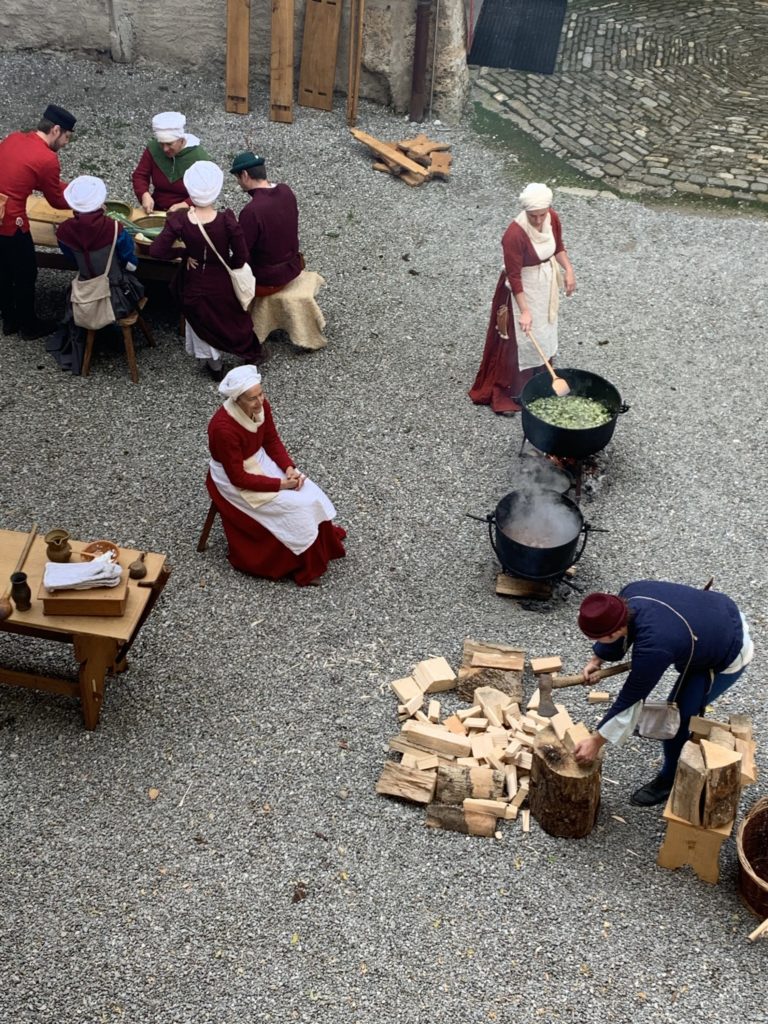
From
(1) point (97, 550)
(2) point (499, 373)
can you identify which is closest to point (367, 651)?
(1) point (97, 550)

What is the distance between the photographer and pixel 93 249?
335 inches

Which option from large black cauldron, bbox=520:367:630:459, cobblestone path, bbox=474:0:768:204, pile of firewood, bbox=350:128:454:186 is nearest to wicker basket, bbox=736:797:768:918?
large black cauldron, bbox=520:367:630:459

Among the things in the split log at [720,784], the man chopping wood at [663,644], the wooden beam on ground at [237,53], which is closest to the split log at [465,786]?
the man chopping wood at [663,644]

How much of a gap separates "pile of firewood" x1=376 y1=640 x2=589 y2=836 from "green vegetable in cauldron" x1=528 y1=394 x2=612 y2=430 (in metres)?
2.06

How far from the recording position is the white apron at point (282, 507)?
692 centimetres

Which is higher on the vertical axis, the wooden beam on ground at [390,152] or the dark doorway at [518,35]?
the dark doorway at [518,35]

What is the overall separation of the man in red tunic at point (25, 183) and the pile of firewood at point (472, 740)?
5.20 meters

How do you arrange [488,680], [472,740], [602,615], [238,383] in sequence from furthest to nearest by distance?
[238,383], [488,680], [472,740], [602,615]

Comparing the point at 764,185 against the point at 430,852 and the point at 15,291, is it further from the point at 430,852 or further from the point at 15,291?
the point at 430,852

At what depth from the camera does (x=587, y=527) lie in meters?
7.11

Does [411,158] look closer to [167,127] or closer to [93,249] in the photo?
[167,127]

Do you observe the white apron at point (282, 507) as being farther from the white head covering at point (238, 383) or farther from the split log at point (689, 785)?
the split log at point (689, 785)

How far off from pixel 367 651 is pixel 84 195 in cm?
430

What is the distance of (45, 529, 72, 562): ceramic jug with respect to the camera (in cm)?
586
